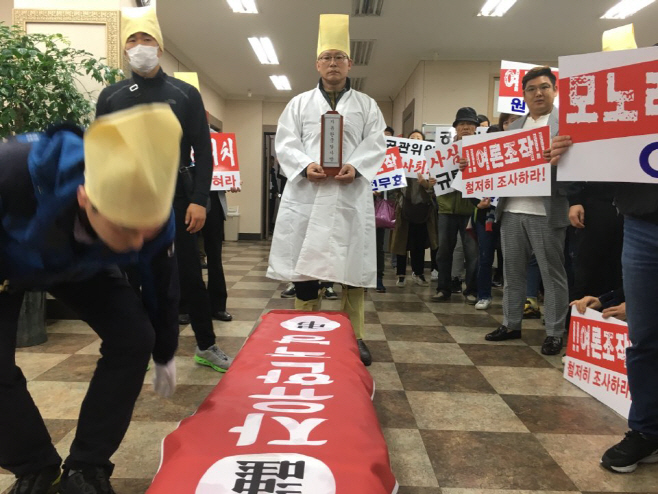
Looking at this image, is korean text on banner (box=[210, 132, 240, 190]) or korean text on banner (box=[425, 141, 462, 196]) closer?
korean text on banner (box=[425, 141, 462, 196])

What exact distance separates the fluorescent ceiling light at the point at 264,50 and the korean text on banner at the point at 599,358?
225 inches

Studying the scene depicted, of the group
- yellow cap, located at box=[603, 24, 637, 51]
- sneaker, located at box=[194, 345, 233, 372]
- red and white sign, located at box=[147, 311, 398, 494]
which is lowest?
sneaker, located at box=[194, 345, 233, 372]

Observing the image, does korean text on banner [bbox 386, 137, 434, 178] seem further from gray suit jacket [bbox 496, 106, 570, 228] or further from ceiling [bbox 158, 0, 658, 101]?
gray suit jacket [bbox 496, 106, 570, 228]

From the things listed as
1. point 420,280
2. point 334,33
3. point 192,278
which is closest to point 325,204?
point 192,278

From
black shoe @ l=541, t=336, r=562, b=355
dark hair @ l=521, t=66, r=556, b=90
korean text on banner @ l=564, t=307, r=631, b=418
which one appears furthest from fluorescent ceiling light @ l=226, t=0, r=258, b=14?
korean text on banner @ l=564, t=307, r=631, b=418

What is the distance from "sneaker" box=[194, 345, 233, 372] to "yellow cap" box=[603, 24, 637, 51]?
2498 mm

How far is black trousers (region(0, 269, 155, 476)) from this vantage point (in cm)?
103

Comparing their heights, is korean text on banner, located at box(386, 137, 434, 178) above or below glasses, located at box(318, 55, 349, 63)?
below

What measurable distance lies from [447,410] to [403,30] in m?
5.28

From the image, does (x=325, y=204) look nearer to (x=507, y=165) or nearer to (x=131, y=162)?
(x=507, y=165)

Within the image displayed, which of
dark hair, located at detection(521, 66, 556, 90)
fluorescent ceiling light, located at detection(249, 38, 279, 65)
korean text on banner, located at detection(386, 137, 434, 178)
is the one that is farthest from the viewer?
fluorescent ceiling light, located at detection(249, 38, 279, 65)

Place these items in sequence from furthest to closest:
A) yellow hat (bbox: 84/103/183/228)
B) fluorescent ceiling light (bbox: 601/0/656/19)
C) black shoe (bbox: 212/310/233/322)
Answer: fluorescent ceiling light (bbox: 601/0/656/19) → black shoe (bbox: 212/310/233/322) → yellow hat (bbox: 84/103/183/228)

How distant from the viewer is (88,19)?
3.08 meters

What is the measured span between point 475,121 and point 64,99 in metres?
→ 2.82
